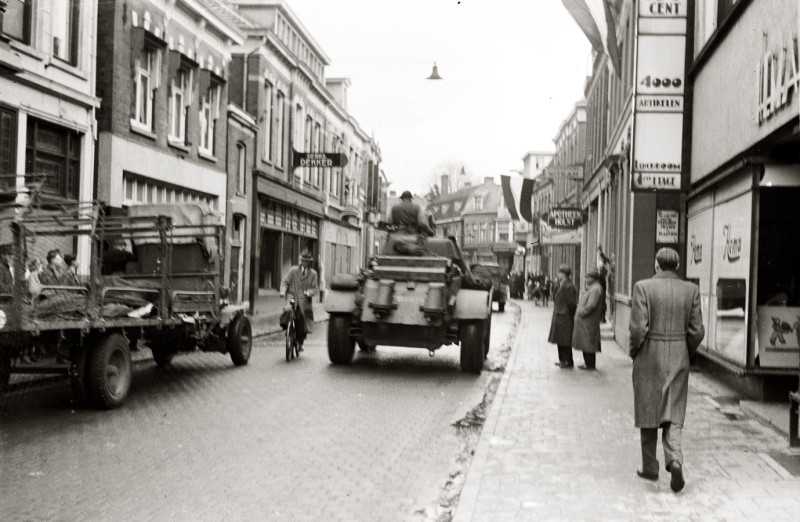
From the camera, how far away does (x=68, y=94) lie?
51.9 feet

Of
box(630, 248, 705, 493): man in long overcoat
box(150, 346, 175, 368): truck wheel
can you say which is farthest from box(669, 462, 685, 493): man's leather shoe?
box(150, 346, 175, 368): truck wheel

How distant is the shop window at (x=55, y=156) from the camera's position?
1493cm

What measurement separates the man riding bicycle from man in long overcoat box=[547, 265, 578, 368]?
400cm

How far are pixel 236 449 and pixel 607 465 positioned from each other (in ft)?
9.74

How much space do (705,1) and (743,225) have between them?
4.47m

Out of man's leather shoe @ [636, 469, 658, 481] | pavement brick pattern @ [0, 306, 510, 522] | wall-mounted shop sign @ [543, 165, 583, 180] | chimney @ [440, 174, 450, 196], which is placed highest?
chimney @ [440, 174, 450, 196]

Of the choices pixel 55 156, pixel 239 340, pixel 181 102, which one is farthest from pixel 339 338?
pixel 181 102

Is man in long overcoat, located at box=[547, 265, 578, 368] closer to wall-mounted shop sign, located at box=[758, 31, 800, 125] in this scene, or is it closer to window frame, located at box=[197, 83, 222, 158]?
wall-mounted shop sign, located at box=[758, 31, 800, 125]

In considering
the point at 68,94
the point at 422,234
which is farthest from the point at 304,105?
the point at 422,234

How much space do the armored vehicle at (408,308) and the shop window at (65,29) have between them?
7.37 m

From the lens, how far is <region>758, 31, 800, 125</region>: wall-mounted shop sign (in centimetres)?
775

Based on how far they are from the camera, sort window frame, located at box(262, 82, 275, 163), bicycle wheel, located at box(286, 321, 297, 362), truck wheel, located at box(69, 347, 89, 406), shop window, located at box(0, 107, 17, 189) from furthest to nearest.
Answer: window frame, located at box(262, 82, 275, 163), shop window, located at box(0, 107, 17, 189), bicycle wheel, located at box(286, 321, 297, 362), truck wheel, located at box(69, 347, 89, 406)

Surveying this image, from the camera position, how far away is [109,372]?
8750 mm

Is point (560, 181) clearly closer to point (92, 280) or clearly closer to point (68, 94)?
point (68, 94)
